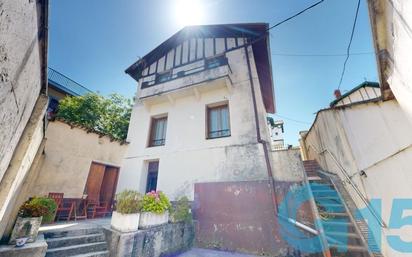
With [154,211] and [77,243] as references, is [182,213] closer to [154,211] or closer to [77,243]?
[154,211]

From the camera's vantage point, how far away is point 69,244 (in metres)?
3.73

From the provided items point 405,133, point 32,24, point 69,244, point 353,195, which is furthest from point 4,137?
point 353,195

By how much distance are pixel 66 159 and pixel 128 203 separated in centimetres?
413

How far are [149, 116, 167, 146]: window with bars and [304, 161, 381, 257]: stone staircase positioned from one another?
22.4ft

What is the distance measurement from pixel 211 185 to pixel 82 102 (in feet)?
34.9

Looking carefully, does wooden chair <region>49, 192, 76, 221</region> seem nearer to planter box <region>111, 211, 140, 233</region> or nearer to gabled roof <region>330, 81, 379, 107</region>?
planter box <region>111, 211, 140, 233</region>

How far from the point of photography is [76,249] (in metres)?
3.59

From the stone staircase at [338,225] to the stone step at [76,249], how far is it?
16.4 feet

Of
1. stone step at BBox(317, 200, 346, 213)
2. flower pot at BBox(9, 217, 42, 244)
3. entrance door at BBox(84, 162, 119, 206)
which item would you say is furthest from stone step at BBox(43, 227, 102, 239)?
stone step at BBox(317, 200, 346, 213)

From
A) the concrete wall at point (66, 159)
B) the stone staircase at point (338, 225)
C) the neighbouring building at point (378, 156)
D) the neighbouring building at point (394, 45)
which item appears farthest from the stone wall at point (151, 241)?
the neighbouring building at point (394, 45)

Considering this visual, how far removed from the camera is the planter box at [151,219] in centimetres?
430

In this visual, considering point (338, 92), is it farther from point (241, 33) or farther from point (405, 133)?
point (405, 133)

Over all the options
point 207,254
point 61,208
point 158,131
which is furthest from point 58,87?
point 207,254

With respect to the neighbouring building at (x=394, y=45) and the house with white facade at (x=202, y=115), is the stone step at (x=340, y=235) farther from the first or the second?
the neighbouring building at (x=394, y=45)
